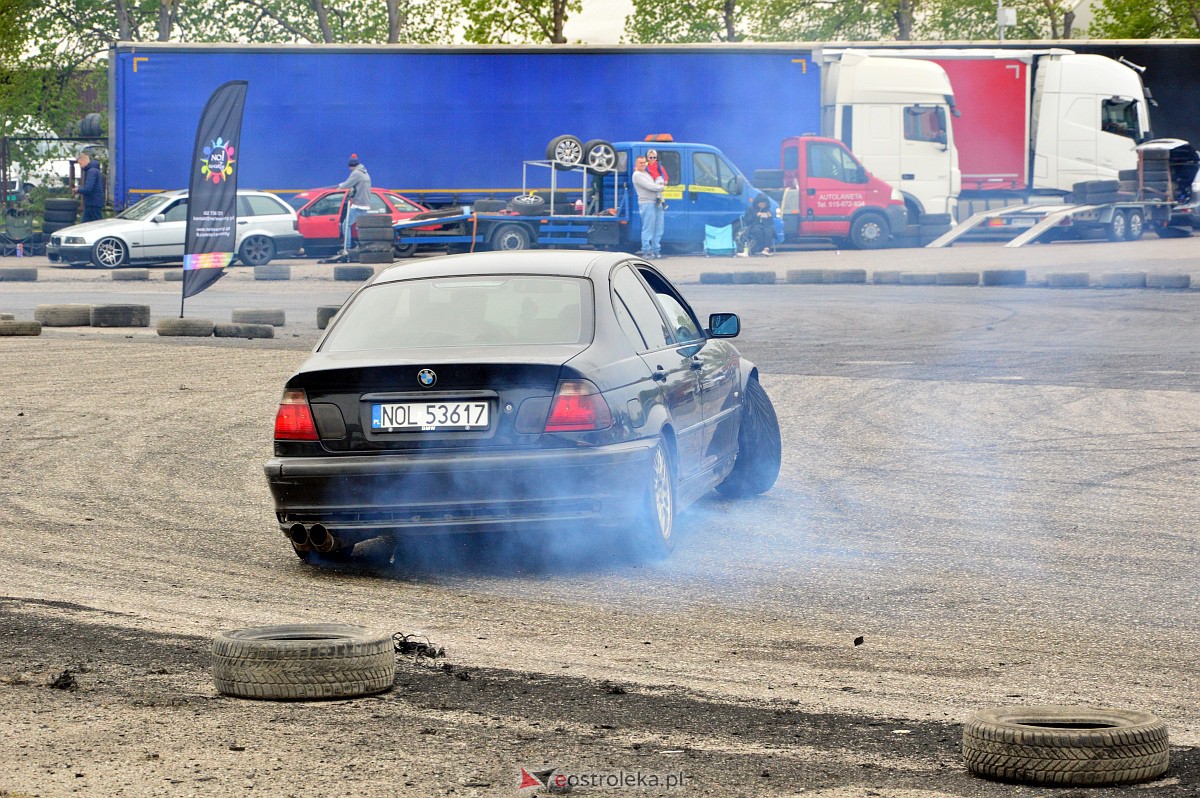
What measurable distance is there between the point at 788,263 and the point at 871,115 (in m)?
5.12

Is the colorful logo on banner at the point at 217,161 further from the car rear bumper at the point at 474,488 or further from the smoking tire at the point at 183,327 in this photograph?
the car rear bumper at the point at 474,488

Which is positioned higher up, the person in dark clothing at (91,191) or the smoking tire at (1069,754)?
the person in dark clothing at (91,191)

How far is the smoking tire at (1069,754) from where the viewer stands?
3.83 meters

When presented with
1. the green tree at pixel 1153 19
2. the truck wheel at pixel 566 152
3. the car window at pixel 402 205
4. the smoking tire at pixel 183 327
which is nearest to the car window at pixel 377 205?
the car window at pixel 402 205

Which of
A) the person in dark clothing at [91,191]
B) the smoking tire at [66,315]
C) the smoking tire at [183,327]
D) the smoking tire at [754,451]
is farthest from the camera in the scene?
the person in dark clothing at [91,191]

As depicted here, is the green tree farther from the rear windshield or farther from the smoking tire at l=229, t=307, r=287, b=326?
the rear windshield

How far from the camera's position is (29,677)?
4.78 m

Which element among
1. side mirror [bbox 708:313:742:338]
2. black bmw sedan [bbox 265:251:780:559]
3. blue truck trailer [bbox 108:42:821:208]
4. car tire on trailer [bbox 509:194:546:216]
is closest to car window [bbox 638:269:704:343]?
side mirror [bbox 708:313:742:338]

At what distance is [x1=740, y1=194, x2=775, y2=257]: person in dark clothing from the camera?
30.7 metres

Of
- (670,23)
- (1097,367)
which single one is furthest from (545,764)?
(670,23)

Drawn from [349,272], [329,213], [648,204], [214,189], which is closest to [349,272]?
[349,272]

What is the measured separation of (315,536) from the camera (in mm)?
6555

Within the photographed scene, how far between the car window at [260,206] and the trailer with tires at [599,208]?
2354mm

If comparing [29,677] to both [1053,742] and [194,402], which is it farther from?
[194,402]
